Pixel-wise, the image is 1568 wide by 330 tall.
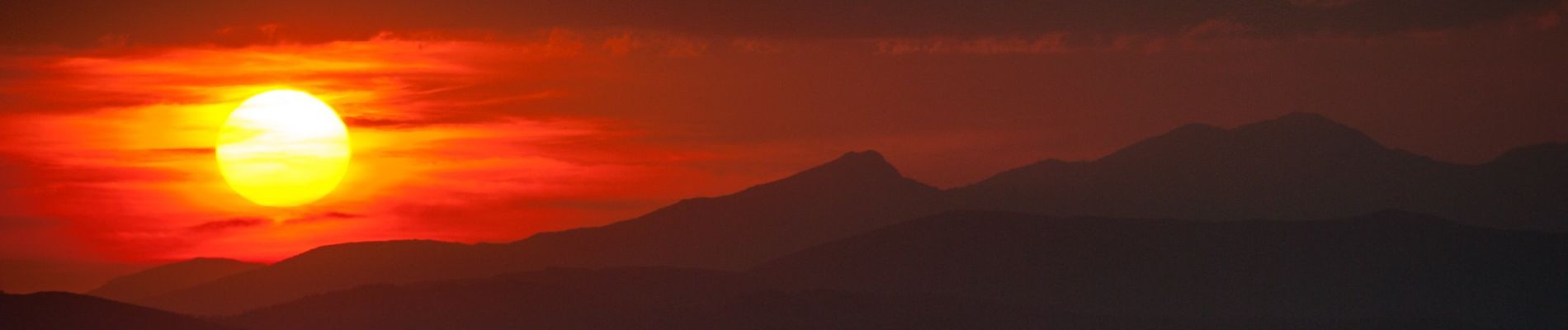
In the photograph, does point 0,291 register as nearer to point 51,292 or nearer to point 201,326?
point 51,292

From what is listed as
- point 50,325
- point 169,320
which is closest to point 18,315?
point 50,325

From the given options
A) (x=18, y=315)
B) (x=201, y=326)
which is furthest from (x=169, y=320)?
(x=18, y=315)

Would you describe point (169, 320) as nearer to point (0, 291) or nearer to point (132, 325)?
point (132, 325)

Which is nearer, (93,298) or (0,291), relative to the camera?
(0,291)

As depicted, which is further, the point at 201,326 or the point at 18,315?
the point at 201,326
